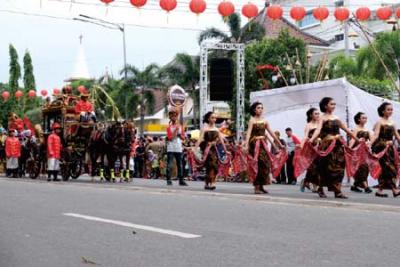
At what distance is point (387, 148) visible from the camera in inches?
503


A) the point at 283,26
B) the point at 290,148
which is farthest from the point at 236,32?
the point at 290,148

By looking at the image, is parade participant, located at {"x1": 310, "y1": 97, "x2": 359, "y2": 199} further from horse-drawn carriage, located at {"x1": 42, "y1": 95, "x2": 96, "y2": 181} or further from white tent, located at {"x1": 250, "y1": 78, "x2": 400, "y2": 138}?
horse-drawn carriage, located at {"x1": 42, "y1": 95, "x2": 96, "y2": 181}

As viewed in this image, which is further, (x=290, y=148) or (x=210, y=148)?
(x=290, y=148)

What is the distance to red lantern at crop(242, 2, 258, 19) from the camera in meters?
22.2

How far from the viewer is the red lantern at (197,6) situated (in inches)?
837

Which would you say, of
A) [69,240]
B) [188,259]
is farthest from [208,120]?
[188,259]

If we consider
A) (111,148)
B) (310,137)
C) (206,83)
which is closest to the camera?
(310,137)

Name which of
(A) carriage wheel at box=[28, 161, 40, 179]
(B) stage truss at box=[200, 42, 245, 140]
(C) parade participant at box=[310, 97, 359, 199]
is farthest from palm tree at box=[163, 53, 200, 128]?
(C) parade participant at box=[310, 97, 359, 199]

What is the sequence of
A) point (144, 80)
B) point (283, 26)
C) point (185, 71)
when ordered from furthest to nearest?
point (283, 26), point (144, 80), point (185, 71)

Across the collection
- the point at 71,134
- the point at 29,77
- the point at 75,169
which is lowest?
the point at 75,169

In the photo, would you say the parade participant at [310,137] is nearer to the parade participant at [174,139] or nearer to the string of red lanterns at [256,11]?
the parade participant at [174,139]

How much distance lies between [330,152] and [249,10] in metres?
11.0

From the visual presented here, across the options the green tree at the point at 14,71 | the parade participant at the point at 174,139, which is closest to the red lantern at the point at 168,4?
the parade participant at the point at 174,139

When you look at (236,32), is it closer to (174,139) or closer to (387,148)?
(174,139)
